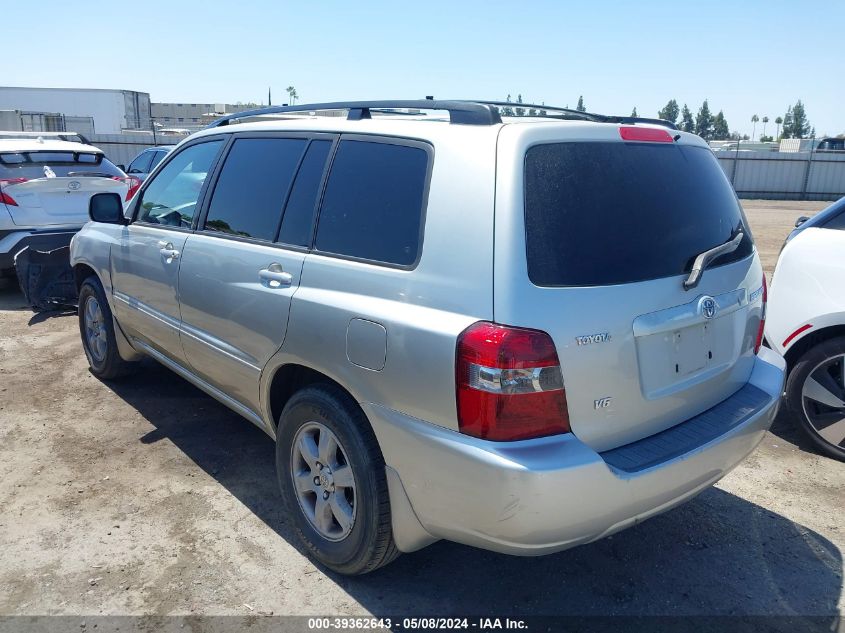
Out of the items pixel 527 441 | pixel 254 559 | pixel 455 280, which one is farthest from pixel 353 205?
pixel 254 559

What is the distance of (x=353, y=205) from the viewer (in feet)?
9.27

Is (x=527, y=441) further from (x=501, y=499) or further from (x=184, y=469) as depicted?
(x=184, y=469)

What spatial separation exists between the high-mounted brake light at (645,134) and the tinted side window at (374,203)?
2.57ft

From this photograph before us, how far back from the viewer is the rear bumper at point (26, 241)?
288 inches

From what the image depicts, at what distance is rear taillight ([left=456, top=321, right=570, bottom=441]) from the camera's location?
2189 mm

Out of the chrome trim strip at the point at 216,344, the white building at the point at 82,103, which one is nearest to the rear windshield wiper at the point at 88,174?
the chrome trim strip at the point at 216,344

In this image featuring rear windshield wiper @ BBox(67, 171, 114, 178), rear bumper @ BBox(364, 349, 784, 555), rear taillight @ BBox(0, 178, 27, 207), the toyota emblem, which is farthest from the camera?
rear windshield wiper @ BBox(67, 171, 114, 178)

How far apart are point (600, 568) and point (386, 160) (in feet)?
6.70

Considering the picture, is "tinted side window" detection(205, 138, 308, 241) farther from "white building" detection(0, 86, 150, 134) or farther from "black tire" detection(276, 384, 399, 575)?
"white building" detection(0, 86, 150, 134)

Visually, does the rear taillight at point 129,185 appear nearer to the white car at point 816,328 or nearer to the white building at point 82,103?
the white car at point 816,328

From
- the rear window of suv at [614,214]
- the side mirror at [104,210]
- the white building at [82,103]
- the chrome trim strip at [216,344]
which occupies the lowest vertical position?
the chrome trim strip at [216,344]

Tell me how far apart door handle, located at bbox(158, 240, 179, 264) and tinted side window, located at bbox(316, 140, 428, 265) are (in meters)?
1.30

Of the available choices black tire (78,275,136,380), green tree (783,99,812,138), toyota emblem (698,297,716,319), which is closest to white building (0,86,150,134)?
black tire (78,275,136,380)

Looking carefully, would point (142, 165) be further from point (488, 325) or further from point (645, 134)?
point (488, 325)
